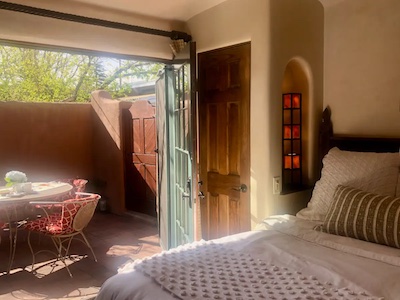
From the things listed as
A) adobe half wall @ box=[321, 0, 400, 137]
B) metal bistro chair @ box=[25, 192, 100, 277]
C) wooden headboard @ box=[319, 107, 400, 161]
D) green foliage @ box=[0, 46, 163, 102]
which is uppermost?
green foliage @ box=[0, 46, 163, 102]

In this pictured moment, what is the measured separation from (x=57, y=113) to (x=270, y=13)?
4622 millimetres

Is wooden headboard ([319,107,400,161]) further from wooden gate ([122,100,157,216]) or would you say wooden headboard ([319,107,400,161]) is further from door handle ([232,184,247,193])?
wooden gate ([122,100,157,216])

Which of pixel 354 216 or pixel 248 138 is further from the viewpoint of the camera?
pixel 248 138

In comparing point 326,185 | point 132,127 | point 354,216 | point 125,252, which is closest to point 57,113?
point 132,127

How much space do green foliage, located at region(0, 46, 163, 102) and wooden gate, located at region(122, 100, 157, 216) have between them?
3111 millimetres

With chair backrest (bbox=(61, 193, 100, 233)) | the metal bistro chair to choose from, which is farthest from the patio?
chair backrest (bbox=(61, 193, 100, 233))

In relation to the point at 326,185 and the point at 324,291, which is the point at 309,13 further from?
the point at 324,291

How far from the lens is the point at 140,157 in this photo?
5742 mm

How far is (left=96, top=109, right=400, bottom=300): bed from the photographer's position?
1.45 meters

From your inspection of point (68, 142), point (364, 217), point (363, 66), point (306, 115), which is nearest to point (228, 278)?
point (364, 217)

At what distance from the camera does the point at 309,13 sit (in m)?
2.93

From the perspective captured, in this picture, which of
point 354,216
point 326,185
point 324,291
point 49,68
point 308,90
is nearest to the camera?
point 324,291

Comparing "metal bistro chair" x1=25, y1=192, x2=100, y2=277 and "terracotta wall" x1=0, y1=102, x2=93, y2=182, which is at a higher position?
"terracotta wall" x1=0, y1=102, x2=93, y2=182

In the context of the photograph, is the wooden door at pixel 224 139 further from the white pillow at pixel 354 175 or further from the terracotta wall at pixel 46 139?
the terracotta wall at pixel 46 139
